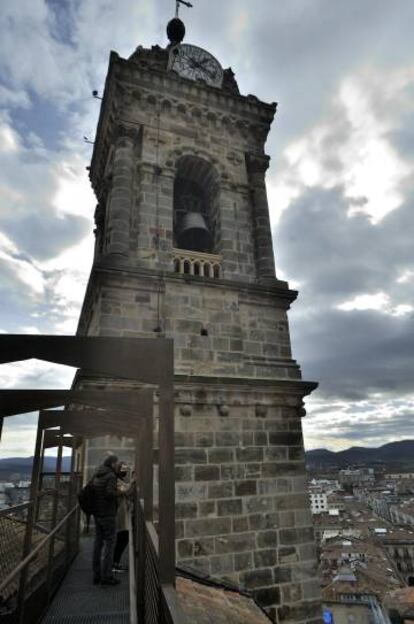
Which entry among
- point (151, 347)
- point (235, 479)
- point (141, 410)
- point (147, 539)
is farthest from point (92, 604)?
point (151, 347)

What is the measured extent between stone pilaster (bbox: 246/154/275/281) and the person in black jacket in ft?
17.0

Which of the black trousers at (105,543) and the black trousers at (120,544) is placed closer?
the black trousers at (105,543)

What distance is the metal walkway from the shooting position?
3.86 m

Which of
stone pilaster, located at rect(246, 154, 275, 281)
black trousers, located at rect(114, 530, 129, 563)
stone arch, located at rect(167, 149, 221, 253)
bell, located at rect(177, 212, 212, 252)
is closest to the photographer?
black trousers, located at rect(114, 530, 129, 563)

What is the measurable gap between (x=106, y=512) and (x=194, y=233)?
6.19 m

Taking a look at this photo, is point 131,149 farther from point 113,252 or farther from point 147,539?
point 147,539

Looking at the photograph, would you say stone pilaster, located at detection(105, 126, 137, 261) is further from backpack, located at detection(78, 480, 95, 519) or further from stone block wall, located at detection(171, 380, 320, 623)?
backpack, located at detection(78, 480, 95, 519)

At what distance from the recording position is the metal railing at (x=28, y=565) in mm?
3543

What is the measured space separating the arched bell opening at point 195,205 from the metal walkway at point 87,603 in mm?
6435

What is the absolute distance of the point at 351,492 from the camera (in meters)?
154

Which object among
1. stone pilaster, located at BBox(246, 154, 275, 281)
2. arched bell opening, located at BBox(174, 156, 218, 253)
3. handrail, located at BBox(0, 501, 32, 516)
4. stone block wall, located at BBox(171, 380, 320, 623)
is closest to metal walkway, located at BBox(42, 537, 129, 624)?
handrail, located at BBox(0, 501, 32, 516)

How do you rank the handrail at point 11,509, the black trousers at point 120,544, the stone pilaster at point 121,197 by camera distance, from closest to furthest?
the handrail at point 11,509 < the black trousers at point 120,544 < the stone pilaster at point 121,197

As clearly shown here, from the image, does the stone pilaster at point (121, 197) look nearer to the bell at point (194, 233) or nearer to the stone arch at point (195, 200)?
the stone arch at point (195, 200)

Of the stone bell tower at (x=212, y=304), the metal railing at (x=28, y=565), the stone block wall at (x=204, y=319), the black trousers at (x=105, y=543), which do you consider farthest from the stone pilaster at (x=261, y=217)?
the metal railing at (x=28, y=565)
